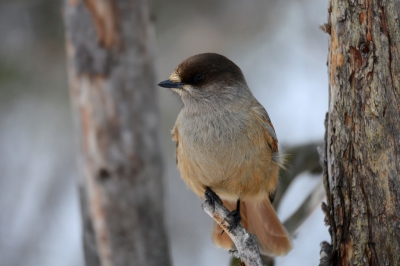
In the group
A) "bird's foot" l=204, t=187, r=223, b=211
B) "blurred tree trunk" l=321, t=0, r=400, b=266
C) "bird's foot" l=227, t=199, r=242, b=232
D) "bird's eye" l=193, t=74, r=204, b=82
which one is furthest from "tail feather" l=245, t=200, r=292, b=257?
"bird's eye" l=193, t=74, r=204, b=82

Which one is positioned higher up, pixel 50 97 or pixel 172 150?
pixel 50 97

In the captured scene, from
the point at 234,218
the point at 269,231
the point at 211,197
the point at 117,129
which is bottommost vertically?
the point at 269,231

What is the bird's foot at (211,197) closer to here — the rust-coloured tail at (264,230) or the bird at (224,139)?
the bird at (224,139)

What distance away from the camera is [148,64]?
555cm

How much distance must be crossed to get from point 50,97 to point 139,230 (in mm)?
4601

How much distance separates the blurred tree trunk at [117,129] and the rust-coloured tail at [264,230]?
1.02 m

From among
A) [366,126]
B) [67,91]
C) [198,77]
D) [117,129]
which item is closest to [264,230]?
[198,77]

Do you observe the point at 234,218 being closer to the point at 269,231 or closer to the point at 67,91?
the point at 269,231

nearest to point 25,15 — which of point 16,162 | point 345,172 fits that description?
point 16,162

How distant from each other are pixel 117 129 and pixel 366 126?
105 inches

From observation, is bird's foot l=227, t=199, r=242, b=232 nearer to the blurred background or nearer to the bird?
the bird

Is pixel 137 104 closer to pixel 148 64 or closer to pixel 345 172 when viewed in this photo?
pixel 148 64

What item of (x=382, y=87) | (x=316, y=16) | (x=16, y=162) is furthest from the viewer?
(x=16, y=162)

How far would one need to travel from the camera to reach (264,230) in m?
4.72
